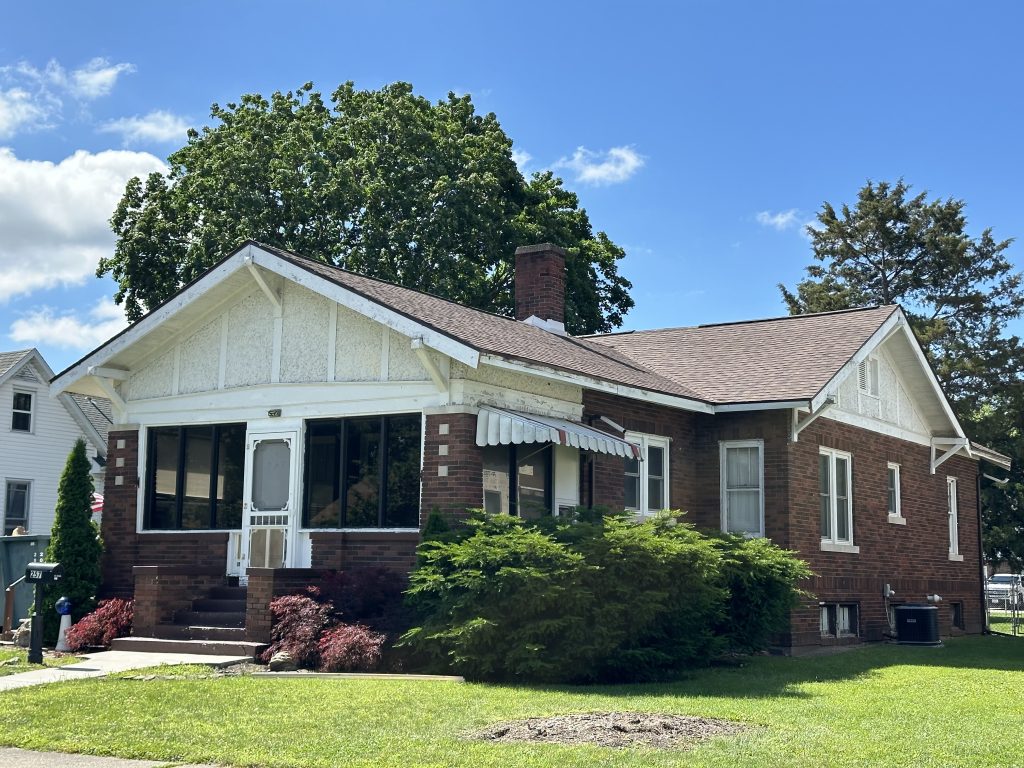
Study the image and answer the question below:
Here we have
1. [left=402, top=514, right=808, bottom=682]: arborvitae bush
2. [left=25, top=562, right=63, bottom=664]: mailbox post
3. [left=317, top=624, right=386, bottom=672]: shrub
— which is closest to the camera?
[left=402, top=514, right=808, bottom=682]: arborvitae bush

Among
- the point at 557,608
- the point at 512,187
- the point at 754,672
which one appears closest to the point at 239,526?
the point at 557,608

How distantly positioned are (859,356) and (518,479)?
702 cm

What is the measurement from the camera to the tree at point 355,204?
34.8 metres

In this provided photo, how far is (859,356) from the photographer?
67.0ft

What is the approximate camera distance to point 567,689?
40.0 feet

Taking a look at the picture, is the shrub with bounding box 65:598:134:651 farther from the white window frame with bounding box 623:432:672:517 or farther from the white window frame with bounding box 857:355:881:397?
the white window frame with bounding box 857:355:881:397

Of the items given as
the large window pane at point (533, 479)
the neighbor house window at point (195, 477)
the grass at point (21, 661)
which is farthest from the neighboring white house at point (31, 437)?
the large window pane at point (533, 479)

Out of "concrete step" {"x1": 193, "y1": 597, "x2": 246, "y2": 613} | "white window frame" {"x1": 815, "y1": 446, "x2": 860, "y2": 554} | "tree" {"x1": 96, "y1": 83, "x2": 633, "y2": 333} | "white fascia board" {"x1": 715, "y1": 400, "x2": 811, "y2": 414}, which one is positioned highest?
"tree" {"x1": 96, "y1": 83, "x2": 633, "y2": 333}

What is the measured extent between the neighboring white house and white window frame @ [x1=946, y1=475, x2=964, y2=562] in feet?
75.5

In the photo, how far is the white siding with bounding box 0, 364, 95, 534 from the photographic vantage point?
3453cm

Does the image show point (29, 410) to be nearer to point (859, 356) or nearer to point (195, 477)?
point (195, 477)

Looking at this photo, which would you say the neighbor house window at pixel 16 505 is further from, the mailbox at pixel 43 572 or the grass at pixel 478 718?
the grass at pixel 478 718

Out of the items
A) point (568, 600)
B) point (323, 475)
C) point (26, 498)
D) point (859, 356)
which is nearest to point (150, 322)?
point (323, 475)

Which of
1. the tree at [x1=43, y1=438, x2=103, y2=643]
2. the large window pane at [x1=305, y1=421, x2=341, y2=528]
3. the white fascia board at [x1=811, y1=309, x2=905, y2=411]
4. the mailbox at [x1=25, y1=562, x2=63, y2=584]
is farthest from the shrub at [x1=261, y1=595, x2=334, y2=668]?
the white fascia board at [x1=811, y1=309, x2=905, y2=411]
